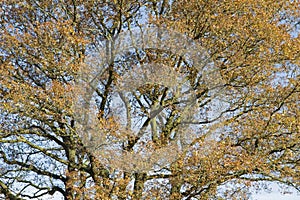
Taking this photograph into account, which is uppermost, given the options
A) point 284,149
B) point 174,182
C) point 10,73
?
point 10,73

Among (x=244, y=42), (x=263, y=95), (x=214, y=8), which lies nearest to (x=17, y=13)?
(x=214, y=8)

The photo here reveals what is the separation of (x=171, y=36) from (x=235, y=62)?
2.34 metres

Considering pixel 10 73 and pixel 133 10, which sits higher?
pixel 133 10

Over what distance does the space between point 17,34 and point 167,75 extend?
528cm

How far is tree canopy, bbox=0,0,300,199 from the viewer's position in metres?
13.6

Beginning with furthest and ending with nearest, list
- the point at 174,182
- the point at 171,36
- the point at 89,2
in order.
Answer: the point at 89,2, the point at 171,36, the point at 174,182

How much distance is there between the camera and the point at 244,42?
14508mm

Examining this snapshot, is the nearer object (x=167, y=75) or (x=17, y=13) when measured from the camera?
(x=167, y=75)

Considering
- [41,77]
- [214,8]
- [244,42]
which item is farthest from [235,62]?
[41,77]

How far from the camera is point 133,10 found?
1620 centimetres

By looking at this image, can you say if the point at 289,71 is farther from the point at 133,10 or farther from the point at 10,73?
the point at 10,73

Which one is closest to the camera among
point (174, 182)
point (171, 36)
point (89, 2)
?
point (174, 182)

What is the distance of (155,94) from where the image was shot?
15680mm

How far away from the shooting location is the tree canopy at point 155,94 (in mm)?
13625
